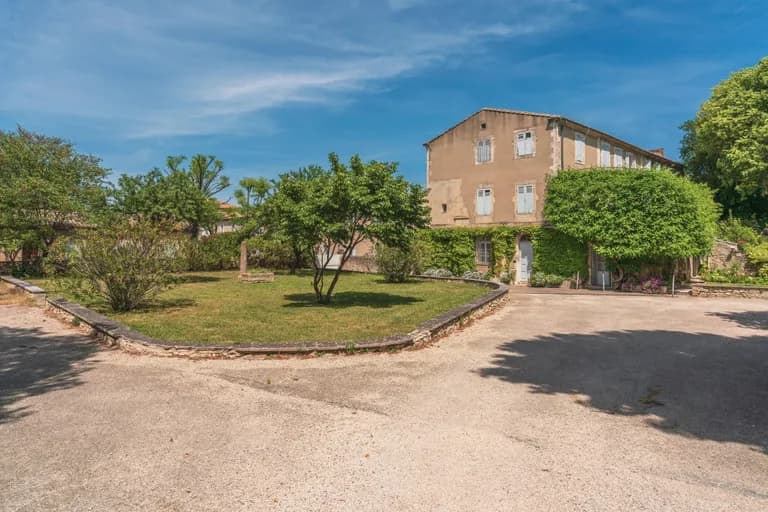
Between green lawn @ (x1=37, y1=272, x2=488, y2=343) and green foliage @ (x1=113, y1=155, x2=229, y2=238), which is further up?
green foliage @ (x1=113, y1=155, x2=229, y2=238)

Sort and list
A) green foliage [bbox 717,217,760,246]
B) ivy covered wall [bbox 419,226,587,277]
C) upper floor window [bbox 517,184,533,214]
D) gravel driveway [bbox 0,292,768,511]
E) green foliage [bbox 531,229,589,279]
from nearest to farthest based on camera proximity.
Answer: gravel driveway [bbox 0,292,768,511] < green foliage [bbox 717,217,760,246] < green foliage [bbox 531,229,589,279] < ivy covered wall [bbox 419,226,587,277] < upper floor window [bbox 517,184,533,214]

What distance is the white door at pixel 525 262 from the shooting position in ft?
78.4

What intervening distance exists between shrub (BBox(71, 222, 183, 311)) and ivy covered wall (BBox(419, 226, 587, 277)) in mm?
15164

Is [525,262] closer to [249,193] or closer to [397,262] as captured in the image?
[397,262]

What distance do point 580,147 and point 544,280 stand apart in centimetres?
752

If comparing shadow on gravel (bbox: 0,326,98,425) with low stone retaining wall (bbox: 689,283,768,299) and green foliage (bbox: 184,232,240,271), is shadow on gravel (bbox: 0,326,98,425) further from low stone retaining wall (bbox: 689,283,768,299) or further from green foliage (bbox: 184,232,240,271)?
low stone retaining wall (bbox: 689,283,768,299)

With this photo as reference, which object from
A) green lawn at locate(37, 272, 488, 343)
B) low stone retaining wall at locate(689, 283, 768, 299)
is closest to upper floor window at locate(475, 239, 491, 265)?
green lawn at locate(37, 272, 488, 343)

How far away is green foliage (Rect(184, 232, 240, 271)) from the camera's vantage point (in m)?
27.7

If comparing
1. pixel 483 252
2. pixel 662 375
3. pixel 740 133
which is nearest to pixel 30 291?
pixel 662 375

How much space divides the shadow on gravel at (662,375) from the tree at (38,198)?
62.9 ft

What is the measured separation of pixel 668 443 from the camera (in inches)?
165

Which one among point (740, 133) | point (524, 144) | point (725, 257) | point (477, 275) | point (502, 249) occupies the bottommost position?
point (477, 275)

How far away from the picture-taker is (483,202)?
2553 cm

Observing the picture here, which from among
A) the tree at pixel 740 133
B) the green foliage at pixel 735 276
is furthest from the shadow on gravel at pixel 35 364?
the tree at pixel 740 133
